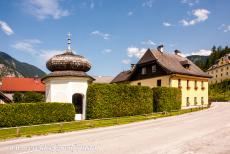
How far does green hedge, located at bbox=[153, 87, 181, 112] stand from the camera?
3916 centimetres

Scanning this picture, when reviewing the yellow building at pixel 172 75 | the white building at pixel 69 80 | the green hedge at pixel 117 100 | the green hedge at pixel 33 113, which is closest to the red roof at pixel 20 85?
the yellow building at pixel 172 75

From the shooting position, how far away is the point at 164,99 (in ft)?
130

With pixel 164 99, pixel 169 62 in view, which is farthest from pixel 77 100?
pixel 169 62

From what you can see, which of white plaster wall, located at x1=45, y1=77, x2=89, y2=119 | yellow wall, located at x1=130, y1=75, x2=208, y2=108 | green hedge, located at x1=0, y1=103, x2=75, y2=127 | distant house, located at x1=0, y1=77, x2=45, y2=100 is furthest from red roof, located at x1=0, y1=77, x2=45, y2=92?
green hedge, located at x1=0, y1=103, x2=75, y2=127

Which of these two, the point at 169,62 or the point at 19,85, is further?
the point at 19,85

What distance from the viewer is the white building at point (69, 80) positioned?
32.9m

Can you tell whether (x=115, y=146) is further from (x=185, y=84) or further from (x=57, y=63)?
(x=185, y=84)

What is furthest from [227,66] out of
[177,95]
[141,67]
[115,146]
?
[115,146]

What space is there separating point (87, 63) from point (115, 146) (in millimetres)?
21885

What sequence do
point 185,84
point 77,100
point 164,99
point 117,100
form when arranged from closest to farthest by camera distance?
point 117,100
point 77,100
point 164,99
point 185,84

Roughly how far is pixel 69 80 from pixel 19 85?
58494mm

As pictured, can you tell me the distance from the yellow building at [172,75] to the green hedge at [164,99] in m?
5.62

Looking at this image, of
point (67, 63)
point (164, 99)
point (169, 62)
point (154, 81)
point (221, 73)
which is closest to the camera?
point (67, 63)

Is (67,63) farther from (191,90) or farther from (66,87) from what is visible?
(191,90)
